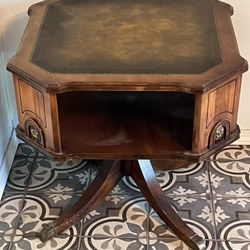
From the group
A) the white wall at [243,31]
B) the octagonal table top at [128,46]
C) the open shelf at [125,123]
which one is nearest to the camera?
the octagonal table top at [128,46]

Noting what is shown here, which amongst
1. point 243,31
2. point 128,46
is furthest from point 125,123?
point 243,31

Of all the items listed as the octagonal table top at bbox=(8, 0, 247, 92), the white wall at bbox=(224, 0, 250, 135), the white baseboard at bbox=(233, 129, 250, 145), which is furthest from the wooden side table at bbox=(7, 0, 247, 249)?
the white baseboard at bbox=(233, 129, 250, 145)

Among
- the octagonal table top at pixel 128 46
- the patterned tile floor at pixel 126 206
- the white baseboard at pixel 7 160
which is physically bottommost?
the patterned tile floor at pixel 126 206

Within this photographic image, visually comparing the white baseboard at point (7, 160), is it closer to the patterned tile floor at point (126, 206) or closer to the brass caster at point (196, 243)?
the patterned tile floor at point (126, 206)

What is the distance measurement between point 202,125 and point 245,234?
0.47 m

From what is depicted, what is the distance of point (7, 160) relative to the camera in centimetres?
172

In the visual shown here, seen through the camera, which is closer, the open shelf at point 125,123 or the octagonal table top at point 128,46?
the octagonal table top at point 128,46

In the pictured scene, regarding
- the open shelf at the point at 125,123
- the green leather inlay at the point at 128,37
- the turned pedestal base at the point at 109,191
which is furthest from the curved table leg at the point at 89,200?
the green leather inlay at the point at 128,37

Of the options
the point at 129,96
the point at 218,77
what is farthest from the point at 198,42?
the point at 129,96

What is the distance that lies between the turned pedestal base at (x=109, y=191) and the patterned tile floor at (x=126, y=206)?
0.03 m

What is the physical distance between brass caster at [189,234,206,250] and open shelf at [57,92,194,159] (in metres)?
0.32

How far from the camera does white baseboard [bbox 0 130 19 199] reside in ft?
5.45

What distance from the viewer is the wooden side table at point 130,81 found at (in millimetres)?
1132

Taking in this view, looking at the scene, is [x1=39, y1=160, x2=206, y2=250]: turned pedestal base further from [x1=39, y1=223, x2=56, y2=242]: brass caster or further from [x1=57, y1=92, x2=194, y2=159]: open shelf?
[x1=57, y1=92, x2=194, y2=159]: open shelf
